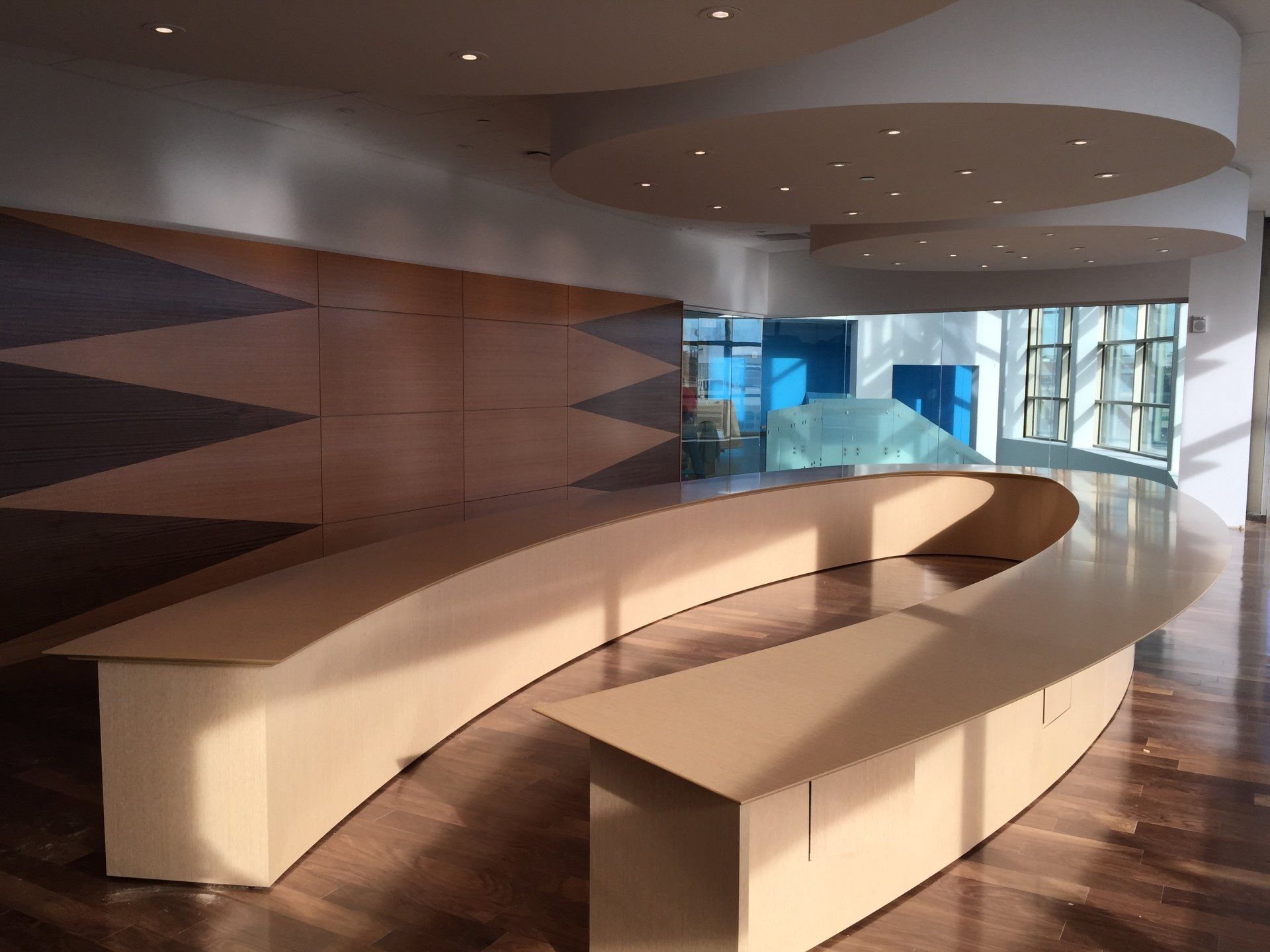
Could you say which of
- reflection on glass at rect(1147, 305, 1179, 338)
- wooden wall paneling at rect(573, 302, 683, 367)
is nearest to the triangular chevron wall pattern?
wooden wall paneling at rect(573, 302, 683, 367)

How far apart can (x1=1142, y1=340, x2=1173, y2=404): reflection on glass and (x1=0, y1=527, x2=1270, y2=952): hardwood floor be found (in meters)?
7.34

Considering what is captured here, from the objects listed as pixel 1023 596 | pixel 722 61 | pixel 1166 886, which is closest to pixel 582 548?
pixel 1023 596

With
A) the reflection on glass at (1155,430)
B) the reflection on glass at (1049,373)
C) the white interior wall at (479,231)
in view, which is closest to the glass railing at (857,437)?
the white interior wall at (479,231)

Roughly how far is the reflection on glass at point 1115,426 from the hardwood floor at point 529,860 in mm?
7852

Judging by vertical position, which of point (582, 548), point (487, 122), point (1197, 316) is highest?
point (487, 122)

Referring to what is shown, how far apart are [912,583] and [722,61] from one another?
509cm

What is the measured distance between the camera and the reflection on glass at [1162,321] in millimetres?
11164

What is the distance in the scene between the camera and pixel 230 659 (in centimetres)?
292

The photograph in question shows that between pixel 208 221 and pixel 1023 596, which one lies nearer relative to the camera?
pixel 1023 596

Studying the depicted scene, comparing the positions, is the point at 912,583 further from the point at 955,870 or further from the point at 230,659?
the point at 230,659

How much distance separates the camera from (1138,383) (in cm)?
1184

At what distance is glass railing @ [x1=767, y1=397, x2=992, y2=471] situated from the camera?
11938 mm

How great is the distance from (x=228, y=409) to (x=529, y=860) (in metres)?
3.94

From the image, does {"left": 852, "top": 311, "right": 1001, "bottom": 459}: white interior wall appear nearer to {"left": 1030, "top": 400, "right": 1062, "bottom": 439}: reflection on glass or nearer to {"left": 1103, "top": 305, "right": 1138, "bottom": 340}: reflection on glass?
{"left": 1030, "top": 400, "right": 1062, "bottom": 439}: reflection on glass
